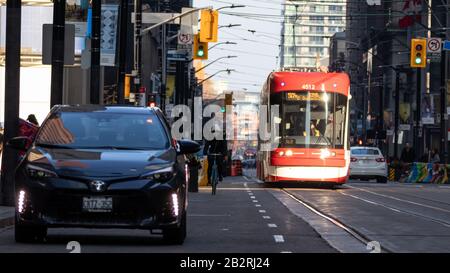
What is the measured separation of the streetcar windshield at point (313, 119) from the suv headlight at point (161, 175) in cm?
2203

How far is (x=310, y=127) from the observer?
36219mm

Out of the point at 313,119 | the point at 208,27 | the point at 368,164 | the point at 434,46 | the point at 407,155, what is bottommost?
the point at 368,164

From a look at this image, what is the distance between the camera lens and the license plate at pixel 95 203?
13570 mm

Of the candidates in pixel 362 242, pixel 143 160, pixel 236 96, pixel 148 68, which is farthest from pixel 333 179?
pixel 236 96

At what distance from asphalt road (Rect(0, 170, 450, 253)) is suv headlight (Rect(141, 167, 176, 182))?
805 millimetres

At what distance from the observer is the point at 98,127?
14945 mm

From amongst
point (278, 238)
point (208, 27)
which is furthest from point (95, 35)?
point (278, 238)

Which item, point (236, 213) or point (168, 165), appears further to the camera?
point (236, 213)

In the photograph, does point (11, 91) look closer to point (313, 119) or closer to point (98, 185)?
point (98, 185)

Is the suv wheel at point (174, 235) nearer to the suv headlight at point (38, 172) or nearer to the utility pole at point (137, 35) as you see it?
the suv headlight at point (38, 172)

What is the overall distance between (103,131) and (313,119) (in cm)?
2170

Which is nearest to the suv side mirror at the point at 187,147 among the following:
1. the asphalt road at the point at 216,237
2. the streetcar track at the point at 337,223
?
the asphalt road at the point at 216,237
